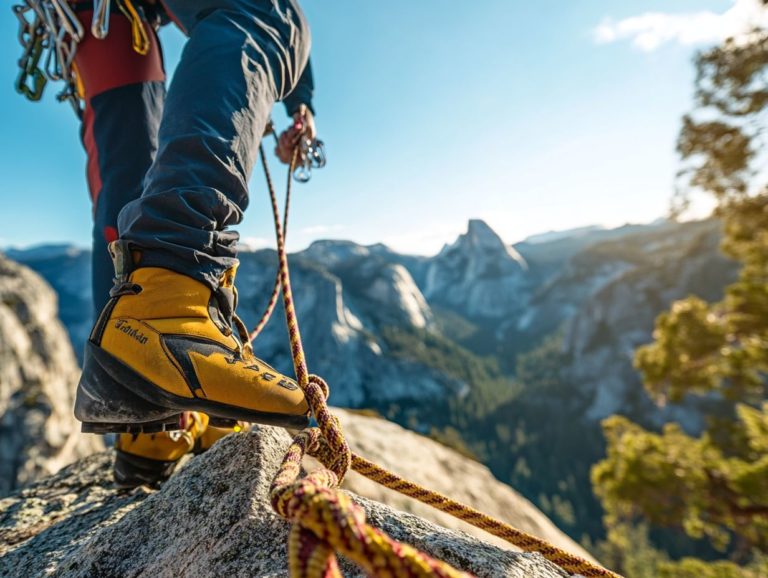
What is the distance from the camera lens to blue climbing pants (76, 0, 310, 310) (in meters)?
1.30

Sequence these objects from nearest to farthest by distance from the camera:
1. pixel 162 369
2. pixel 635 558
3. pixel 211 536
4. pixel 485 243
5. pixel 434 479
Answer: pixel 162 369 → pixel 211 536 → pixel 434 479 → pixel 635 558 → pixel 485 243

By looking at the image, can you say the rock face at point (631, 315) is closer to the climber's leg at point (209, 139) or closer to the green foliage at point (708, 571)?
the green foliage at point (708, 571)

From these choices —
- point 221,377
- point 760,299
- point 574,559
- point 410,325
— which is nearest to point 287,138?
point 221,377

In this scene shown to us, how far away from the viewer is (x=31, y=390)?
22.1m

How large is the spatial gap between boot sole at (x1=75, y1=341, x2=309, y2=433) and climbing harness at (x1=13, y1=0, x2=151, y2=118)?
4.79 ft

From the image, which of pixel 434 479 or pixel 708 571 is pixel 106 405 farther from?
pixel 708 571

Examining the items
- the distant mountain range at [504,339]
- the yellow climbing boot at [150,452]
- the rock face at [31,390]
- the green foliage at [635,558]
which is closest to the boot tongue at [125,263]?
the yellow climbing boot at [150,452]

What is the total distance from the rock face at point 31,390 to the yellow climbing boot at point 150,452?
19633 mm

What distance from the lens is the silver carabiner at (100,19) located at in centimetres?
172

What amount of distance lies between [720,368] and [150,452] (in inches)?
354

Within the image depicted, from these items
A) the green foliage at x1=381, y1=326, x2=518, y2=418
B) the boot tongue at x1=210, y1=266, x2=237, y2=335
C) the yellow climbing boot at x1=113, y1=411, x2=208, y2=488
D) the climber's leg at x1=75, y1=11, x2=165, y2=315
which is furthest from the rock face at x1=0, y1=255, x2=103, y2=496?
the green foliage at x1=381, y1=326, x2=518, y2=418

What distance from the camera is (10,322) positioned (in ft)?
76.6

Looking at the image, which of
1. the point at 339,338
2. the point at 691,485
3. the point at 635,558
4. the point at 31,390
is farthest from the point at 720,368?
the point at 339,338

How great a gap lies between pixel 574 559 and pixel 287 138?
2.65 m
